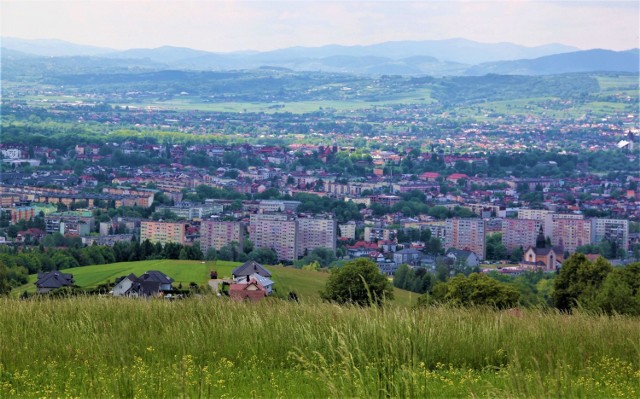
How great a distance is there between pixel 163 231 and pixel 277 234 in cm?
422

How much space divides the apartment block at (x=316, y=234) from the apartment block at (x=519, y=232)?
6.85 m

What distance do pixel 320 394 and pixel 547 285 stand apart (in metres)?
21.9

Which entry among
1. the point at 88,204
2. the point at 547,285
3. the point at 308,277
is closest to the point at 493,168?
the point at 88,204

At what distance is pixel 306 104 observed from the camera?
119188mm

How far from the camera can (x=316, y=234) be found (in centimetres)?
4091

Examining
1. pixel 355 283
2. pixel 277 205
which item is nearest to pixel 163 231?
pixel 277 205

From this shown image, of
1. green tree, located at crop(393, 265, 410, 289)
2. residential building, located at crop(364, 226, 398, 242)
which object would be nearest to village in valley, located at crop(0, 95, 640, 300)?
residential building, located at crop(364, 226, 398, 242)

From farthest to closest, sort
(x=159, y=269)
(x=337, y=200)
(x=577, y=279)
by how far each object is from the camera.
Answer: (x=337, y=200), (x=159, y=269), (x=577, y=279)

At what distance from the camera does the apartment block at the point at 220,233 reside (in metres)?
37.5

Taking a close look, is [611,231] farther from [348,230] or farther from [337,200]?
[337,200]

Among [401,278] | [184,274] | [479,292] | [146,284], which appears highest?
[479,292]

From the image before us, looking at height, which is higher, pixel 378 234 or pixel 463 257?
pixel 463 257

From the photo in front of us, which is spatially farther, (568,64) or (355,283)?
(568,64)

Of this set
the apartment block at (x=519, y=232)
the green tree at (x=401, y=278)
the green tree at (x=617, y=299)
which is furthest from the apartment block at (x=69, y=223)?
the green tree at (x=617, y=299)
